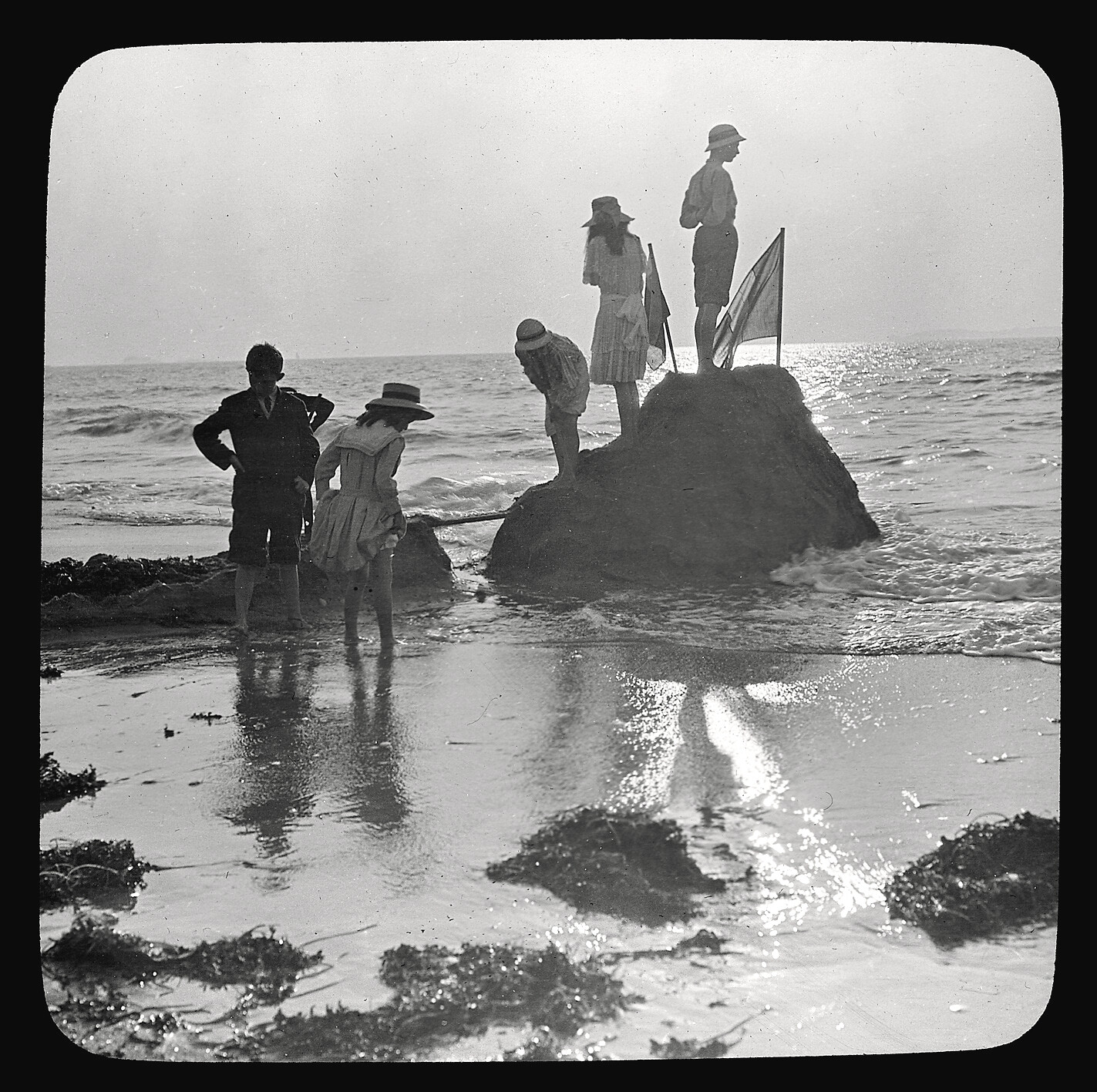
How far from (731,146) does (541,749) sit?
1.58 metres

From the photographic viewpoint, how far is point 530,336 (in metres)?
3.02

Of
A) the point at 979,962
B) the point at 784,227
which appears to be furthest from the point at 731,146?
the point at 979,962

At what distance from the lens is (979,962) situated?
99.8 inches

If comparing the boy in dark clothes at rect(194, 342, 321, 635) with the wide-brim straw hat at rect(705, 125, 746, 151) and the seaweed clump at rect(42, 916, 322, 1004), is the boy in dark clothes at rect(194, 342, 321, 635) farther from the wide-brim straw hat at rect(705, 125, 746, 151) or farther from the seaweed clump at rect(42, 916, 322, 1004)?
the wide-brim straw hat at rect(705, 125, 746, 151)

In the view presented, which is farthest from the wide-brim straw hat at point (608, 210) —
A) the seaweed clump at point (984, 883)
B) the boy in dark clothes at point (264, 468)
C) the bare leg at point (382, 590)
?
the seaweed clump at point (984, 883)

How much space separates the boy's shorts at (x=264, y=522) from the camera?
9.70 feet

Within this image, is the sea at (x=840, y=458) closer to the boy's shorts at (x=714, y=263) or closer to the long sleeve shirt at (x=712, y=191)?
the boy's shorts at (x=714, y=263)

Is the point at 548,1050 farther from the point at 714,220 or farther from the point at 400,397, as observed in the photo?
the point at 714,220

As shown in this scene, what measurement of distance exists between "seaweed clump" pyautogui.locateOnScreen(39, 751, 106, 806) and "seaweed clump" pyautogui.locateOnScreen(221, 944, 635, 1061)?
0.73 m

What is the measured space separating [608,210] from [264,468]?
1117 millimetres

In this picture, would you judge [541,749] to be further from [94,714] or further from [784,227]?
[784,227]

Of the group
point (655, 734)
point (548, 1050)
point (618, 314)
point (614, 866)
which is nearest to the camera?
point (548, 1050)

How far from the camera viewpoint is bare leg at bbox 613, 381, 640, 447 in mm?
3166

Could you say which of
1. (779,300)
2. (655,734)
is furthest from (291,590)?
(779,300)
